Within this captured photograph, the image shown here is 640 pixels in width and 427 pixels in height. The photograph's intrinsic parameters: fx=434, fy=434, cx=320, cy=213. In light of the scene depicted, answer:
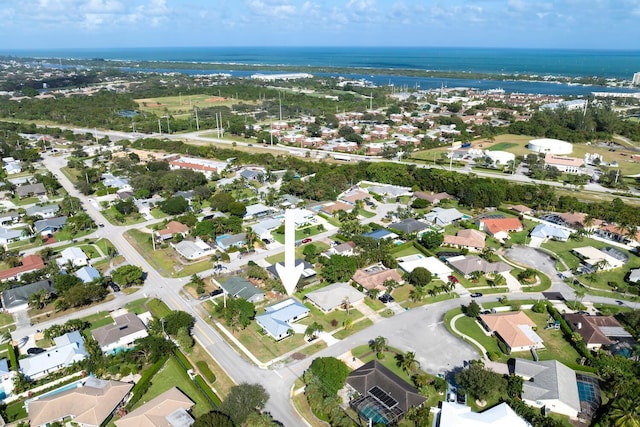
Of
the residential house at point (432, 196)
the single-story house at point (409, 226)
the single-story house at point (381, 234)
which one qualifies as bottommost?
the single-story house at point (381, 234)

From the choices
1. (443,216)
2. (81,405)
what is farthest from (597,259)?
(81,405)

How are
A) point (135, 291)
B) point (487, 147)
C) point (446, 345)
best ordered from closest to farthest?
point (446, 345) < point (135, 291) < point (487, 147)

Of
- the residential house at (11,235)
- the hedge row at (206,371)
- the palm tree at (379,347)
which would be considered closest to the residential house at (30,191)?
the residential house at (11,235)

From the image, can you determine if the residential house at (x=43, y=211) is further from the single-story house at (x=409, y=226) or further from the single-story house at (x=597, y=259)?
the single-story house at (x=597, y=259)

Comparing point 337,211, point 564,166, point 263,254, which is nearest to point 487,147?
point 564,166

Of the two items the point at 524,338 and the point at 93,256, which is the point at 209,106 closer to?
the point at 93,256

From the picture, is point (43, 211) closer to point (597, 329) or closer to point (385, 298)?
point (385, 298)

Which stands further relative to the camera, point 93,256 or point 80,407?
point 93,256
